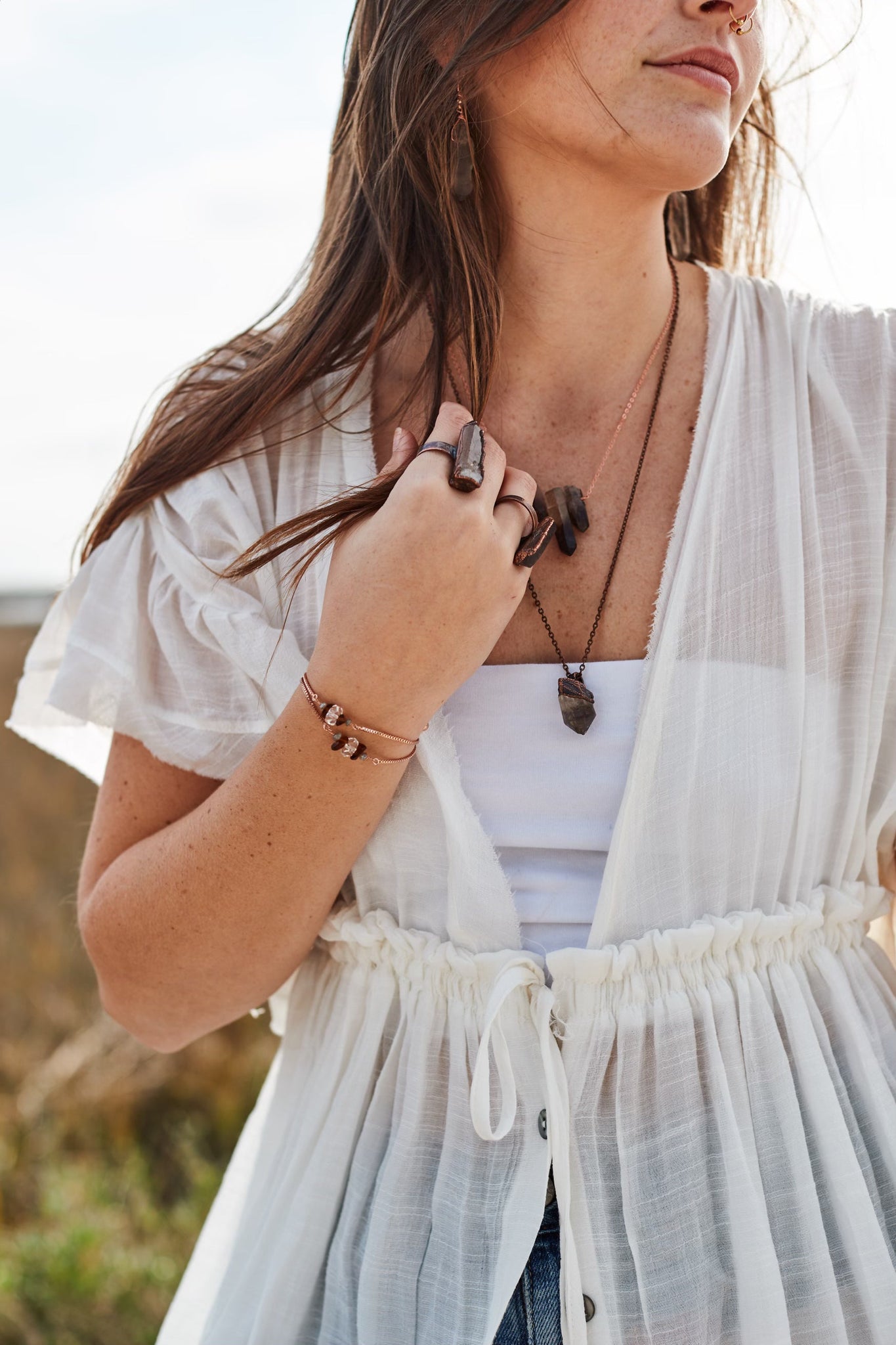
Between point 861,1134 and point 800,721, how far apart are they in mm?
499

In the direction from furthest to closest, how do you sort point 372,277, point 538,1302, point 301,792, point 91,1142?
point 91,1142, point 372,277, point 301,792, point 538,1302

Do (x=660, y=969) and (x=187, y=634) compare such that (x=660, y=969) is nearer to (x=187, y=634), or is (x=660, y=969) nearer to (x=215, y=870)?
(x=215, y=870)

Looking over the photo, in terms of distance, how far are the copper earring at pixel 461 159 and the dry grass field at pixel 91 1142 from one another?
3.68 ft

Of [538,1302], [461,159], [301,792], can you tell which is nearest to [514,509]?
[301,792]

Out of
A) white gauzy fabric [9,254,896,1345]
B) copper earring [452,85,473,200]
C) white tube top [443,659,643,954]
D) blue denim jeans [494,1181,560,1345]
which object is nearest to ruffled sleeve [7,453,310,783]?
white gauzy fabric [9,254,896,1345]

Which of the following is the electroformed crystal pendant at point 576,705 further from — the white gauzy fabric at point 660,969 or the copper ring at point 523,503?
the copper ring at point 523,503

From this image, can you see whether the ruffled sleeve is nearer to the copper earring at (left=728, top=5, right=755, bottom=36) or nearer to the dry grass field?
the dry grass field

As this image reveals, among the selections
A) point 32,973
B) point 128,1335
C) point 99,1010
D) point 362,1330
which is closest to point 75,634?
point 362,1330

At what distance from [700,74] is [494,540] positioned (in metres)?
0.61

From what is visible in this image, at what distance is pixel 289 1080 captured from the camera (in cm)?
175

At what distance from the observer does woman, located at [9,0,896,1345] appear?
56.4 inches

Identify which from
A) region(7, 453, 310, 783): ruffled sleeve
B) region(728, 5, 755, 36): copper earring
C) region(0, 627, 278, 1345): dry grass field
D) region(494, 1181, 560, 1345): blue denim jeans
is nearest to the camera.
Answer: region(494, 1181, 560, 1345): blue denim jeans

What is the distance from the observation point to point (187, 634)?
67.4 inches

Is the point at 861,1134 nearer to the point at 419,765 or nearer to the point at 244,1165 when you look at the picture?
the point at 419,765
